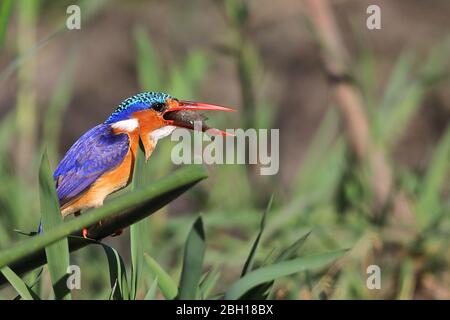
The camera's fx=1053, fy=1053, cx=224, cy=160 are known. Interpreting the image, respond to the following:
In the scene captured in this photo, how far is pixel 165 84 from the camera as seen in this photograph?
3096 mm

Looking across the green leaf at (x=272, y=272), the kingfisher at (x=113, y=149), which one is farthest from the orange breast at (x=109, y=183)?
the green leaf at (x=272, y=272)

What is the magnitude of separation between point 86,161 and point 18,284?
31cm

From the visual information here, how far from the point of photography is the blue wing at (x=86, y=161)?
1.59m

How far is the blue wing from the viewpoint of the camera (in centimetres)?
159

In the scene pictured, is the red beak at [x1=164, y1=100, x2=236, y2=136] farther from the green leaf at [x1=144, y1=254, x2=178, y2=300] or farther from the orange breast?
the green leaf at [x1=144, y1=254, x2=178, y2=300]

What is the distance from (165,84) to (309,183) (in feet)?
1.70

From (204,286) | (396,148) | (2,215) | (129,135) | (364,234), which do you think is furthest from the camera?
(396,148)

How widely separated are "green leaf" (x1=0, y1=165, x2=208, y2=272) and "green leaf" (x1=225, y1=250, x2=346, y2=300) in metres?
0.19

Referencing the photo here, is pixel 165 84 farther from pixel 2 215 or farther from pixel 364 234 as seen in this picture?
pixel 364 234

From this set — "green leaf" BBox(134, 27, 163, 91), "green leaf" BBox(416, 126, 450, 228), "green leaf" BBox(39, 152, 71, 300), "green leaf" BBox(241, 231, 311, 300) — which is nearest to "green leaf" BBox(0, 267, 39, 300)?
"green leaf" BBox(39, 152, 71, 300)

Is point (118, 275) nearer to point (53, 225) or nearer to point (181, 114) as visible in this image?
point (53, 225)

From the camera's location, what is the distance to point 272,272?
4.50 feet

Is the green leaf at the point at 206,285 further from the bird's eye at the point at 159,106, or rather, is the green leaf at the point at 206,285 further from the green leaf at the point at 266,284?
the bird's eye at the point at 159,106
